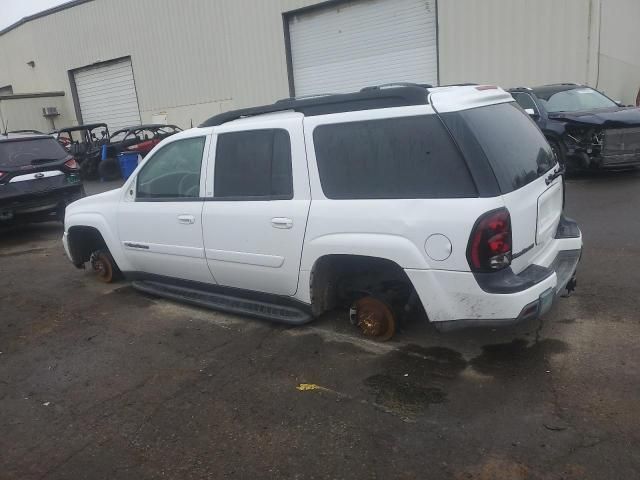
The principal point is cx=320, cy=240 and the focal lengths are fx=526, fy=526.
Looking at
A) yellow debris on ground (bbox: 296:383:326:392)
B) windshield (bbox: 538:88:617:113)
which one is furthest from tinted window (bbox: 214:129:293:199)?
windshield (bbox: 538:88:617:113)

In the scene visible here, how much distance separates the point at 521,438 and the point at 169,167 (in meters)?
3.53

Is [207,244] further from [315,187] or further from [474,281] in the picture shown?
[474,281]

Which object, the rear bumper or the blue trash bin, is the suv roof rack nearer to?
the rear bumper

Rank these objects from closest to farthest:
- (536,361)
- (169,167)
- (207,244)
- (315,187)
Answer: (536,361) < (315,187) < (207,244) < (169,167)

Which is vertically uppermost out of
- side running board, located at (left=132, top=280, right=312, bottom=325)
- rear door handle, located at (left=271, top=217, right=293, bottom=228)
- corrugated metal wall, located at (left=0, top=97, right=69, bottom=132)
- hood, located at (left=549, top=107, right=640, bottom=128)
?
corrugated metal wall, located at (left=0, top=97, right=69, bottom=132)

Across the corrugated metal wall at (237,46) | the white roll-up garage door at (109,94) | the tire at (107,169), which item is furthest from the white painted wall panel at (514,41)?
the white roll-up garage door at (109,94)

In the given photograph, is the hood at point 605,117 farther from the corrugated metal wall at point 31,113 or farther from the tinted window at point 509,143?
the corrugated metal wall at point 31,113

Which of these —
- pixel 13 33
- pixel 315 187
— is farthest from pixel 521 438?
pixel 13 33

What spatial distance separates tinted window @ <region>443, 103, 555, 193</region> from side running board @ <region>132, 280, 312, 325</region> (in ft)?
5.83

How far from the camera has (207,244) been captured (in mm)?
4391

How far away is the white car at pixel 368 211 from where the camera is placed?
314cm

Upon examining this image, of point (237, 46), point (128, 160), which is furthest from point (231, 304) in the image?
point (237, 46)

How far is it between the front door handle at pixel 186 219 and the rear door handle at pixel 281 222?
889 mm

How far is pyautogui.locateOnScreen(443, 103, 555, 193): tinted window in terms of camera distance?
3.18m
